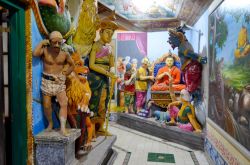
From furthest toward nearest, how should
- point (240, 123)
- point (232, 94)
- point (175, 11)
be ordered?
point (175, 11) < point (232, 94) < point (240, 123)

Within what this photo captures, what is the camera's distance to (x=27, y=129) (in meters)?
2.48

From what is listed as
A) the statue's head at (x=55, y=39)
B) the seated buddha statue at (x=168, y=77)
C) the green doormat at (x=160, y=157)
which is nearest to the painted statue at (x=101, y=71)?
the green doormat at (x=160, y=157)

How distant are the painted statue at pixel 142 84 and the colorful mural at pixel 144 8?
148 centimetres

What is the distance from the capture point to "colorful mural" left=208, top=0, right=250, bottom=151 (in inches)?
102

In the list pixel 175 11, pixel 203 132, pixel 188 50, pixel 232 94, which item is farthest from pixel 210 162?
pixel 175 11

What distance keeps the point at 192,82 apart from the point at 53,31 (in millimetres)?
3497

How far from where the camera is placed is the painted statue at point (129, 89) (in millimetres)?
7554

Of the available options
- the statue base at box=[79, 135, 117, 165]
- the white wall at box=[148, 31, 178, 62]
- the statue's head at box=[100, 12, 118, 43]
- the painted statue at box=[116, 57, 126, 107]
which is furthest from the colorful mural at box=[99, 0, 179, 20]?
the statue base at box=[79, 135, 117, 165]

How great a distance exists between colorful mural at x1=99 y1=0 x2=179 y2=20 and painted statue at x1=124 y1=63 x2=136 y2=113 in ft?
5.55

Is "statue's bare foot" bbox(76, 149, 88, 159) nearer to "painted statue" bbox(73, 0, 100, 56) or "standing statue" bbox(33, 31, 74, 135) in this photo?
"standing statue" bbox(33, 31, 74, 135)

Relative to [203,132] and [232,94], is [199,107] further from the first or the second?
[232,94]

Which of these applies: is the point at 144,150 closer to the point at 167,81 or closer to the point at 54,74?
the point at 167,81

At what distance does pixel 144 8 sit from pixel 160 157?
4.77 meters

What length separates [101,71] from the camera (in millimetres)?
4352
